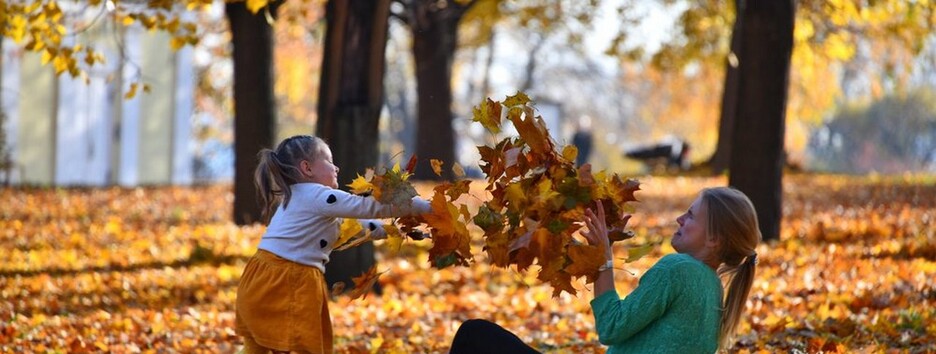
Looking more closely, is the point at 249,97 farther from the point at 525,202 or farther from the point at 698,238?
the point at 698,238

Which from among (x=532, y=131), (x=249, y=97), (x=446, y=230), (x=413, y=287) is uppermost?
(x=249, y=97)

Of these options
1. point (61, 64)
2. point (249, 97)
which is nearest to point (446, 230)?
point (61, 64)

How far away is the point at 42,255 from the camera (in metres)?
12.6

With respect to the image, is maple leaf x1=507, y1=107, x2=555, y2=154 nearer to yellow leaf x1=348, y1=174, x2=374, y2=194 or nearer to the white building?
yellow leaf x1=348, y1=174, x2=374, y2=194

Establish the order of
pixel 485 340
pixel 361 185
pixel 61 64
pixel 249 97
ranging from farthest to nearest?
pixel 249 97, pixel 61 64, pixel 361 185, pixel 485 340

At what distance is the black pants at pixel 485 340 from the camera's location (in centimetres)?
517

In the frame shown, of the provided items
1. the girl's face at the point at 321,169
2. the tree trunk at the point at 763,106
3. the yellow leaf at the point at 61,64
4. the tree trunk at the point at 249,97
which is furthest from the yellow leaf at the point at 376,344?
the tree trunk at the point at 249,97

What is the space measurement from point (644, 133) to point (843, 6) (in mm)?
59880

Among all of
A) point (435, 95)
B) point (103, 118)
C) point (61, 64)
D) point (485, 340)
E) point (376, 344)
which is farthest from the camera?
point (103, 118)

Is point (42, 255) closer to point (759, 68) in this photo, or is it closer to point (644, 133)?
point (759, 68)

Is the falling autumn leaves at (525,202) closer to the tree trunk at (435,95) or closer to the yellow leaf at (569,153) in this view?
the yellow leaf at (569,153)

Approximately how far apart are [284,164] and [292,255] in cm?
36

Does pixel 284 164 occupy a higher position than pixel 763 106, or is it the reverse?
pixel 763 106

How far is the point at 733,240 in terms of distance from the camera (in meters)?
4.95
